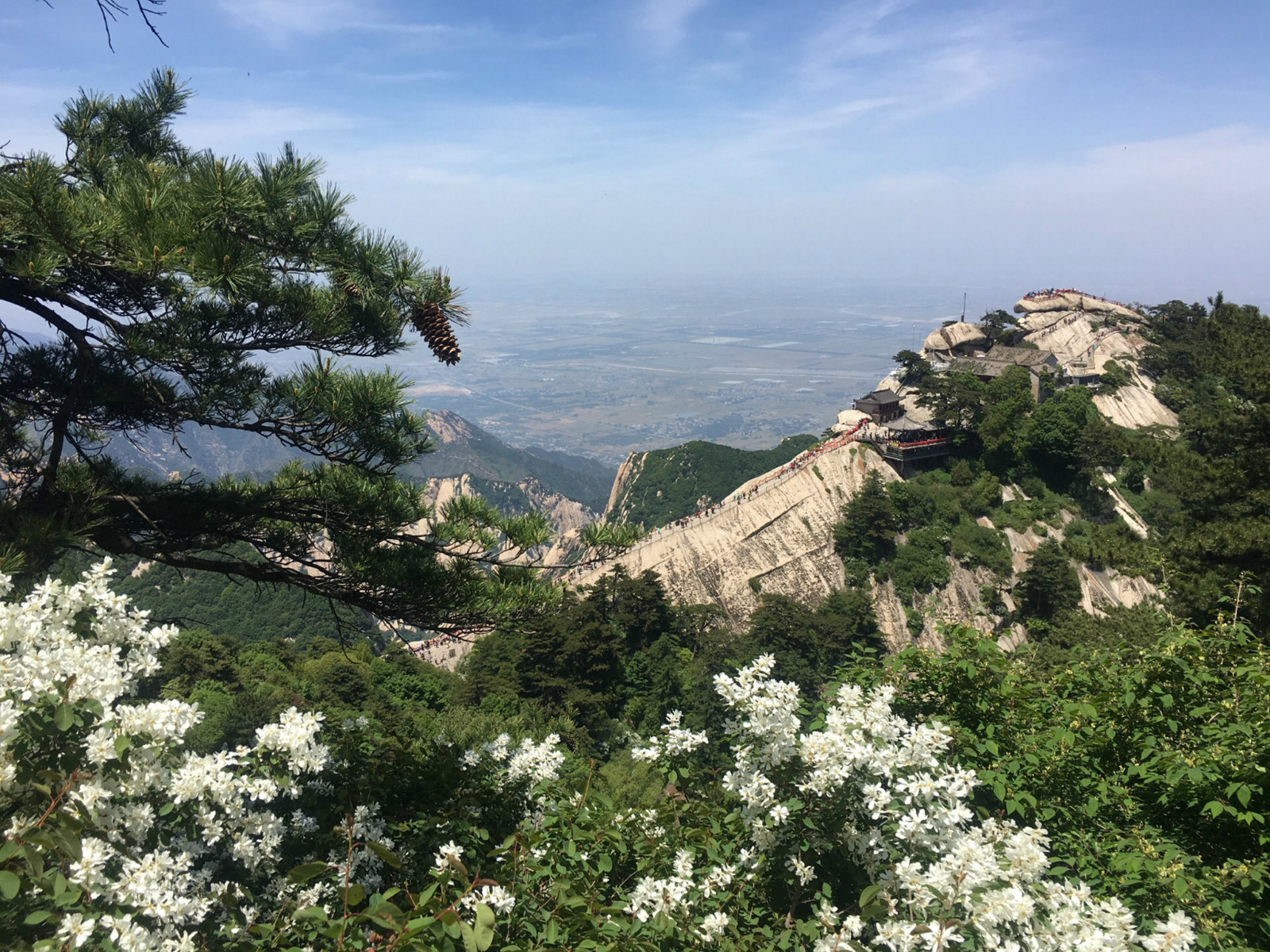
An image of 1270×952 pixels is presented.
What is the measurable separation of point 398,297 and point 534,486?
215ft

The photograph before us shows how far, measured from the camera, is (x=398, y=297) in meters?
3.56

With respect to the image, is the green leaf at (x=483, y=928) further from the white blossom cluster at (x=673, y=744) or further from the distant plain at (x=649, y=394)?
the distant plain at (x=649, y=394)

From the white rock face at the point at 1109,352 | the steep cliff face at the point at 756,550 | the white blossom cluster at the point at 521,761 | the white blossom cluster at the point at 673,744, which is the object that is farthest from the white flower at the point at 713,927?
the white rock face at the point at 1109,352

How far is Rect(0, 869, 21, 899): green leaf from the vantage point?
1.53 meters

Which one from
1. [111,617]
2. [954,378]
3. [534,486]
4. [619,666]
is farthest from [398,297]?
[534,486]

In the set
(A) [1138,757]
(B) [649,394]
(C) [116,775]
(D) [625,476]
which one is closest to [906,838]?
(C) [116,775]

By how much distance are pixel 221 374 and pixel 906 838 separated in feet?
11.3

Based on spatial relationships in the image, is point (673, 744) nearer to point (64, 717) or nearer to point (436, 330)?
point (64, 717)

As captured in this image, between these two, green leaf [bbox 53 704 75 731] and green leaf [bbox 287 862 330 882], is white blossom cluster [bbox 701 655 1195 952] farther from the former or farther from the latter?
green leaf [bbox 53 704 75 731]

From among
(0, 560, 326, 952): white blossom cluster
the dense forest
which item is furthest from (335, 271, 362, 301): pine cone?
the dense forest

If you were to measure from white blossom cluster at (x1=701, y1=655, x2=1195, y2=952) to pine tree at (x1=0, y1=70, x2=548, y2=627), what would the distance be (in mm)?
1748

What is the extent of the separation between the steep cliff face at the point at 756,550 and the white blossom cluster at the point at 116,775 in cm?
2060

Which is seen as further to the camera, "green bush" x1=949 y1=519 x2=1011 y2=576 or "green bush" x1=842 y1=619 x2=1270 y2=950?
"green bush" x1=949 y1=519 x2=1011 y2=576

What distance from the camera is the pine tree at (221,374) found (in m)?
3.00
